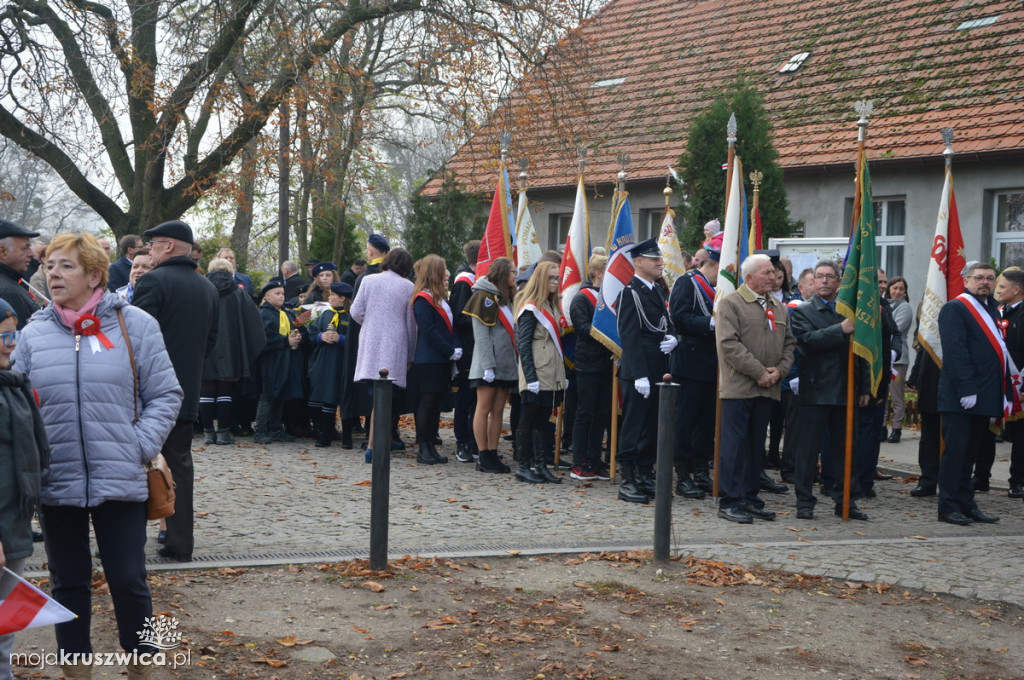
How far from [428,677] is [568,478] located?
5871 mm

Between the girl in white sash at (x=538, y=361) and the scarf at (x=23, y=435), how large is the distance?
20.7 feet

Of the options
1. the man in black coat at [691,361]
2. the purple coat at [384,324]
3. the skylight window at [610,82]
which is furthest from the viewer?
the skylight window at [610,82]

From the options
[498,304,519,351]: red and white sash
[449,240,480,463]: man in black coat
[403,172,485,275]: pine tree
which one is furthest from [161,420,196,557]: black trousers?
[403,172,485,275]: pine tree

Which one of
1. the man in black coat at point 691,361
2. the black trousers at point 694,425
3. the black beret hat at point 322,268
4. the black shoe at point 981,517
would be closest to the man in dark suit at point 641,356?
the man in black coat at point 691,361

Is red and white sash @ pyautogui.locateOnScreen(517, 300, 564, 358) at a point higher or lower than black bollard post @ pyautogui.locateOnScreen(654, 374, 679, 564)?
higher

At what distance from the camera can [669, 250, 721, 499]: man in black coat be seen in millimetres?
9875

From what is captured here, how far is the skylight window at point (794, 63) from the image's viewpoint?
2183cm

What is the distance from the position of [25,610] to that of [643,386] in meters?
6.07

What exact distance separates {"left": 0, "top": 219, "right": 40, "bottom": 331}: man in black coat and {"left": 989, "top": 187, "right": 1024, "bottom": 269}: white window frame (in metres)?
15.1

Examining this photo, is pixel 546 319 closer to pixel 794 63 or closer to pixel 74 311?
pixel 74 311

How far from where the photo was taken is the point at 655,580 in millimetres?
6754

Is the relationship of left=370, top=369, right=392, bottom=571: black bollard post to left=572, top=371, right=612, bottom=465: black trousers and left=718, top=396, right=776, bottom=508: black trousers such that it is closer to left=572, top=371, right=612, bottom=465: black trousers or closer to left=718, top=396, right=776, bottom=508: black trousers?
left=718, top=396, right=776, bottom=508: black trousers

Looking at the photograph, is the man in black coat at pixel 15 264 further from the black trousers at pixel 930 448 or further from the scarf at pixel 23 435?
the black trousers at pixel 930 448

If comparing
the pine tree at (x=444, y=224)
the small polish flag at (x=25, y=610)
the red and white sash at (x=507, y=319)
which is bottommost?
the small polish flag at (x=25, y=610)
